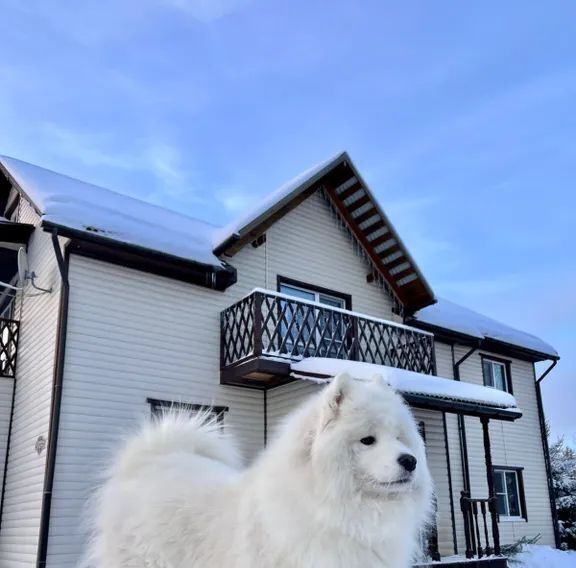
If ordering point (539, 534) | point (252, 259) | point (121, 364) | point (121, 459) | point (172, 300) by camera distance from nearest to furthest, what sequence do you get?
1. point (121, 459)
2. point (121, 364)
3. point (172, 300)
4. point (252, 259)
5. point (539, 534)

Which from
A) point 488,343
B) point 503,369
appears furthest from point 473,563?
point 503,369

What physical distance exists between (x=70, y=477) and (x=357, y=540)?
7.91 m

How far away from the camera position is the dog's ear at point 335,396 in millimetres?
3312

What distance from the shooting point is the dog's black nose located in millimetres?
3139

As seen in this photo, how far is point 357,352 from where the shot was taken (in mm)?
12734

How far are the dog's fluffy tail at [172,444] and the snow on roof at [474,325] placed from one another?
39.3 ft

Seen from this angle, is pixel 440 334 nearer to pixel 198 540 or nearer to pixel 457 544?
pixel 457 544

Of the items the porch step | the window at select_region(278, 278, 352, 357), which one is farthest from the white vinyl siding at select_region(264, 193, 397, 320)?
the porch step

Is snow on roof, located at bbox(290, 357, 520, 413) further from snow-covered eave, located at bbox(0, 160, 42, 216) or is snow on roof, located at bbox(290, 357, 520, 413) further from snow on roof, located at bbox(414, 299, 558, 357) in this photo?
snow-covered eave, located at bbox(0, 160, 42, 216)

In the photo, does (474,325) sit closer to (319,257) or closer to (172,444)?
(319,257)

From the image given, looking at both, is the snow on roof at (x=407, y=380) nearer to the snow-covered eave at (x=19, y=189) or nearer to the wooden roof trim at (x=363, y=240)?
the wooden roof trim at (x=363, y=240)

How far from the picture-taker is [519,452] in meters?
17.7

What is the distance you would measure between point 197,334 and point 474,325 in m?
9.27

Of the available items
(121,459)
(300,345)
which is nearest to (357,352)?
(300,345)
